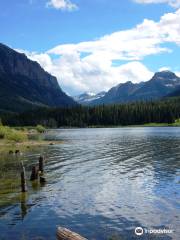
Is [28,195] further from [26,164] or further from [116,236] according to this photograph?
[26,164]

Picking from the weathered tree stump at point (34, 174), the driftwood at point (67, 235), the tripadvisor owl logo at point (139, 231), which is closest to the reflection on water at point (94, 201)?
the tripadvisor owl logo at point (139, 231)

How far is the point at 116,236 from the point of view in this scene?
2844cm

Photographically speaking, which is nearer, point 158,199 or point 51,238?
point 51,238

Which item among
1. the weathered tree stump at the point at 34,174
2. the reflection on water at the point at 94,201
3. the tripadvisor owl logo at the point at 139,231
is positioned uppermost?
the weathered tree stump at the point at 34,174

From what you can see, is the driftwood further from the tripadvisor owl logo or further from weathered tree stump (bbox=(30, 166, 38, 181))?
weathered tree stump (bbox=(30, 166, 38, 181))

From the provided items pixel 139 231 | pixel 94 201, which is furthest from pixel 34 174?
pixel 139 231

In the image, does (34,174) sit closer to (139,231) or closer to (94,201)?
(94,201)

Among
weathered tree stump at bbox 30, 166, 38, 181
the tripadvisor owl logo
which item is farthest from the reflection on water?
weathered tree stump at bbox 30, 166, 38, 181

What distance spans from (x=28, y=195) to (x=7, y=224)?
11564mm

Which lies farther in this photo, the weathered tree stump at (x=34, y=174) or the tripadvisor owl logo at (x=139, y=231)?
the weathered tree stump at (x=34, y=174)

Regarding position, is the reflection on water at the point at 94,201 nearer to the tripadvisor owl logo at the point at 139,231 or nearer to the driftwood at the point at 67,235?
the tripadvisor owl logo at the point at 139,231

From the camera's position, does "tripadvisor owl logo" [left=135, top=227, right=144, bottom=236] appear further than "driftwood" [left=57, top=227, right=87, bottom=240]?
Yes

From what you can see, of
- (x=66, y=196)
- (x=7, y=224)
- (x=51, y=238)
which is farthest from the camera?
(x=66, y=196)

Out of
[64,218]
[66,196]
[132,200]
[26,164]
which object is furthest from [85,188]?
→ [26,164]
